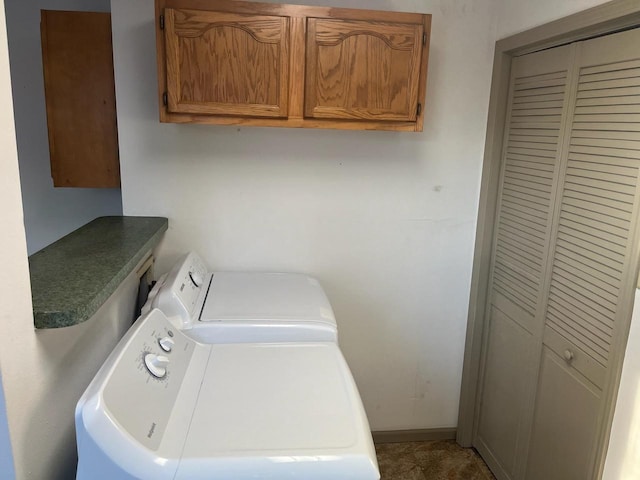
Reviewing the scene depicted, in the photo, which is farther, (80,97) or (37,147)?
(37,147)

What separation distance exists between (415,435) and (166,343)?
5.38 ft

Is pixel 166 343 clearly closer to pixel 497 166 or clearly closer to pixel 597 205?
pixel 597 205

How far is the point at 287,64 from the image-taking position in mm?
1756

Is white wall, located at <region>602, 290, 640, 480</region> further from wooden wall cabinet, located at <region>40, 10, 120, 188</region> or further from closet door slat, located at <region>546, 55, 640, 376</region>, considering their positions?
wooden wall cabinet, located at <region>40, 10, 120, 188</region>

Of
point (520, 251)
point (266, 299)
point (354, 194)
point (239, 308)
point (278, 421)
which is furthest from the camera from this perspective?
point (354, 194)

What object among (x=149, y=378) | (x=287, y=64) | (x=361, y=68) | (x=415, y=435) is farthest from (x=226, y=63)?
(x=415, y=435)

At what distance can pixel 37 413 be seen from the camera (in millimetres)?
1039

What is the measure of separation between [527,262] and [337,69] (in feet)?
3.59

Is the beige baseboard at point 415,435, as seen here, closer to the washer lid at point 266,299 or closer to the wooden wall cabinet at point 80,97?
the washer lid at point 266,299

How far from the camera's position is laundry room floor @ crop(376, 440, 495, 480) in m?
2.27

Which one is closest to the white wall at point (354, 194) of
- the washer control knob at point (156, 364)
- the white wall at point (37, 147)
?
the white wall at point (37, 147)

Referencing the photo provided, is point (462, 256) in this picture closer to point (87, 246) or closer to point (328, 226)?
point (328, 226)

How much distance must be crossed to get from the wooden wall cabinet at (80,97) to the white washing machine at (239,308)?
0.56 metres

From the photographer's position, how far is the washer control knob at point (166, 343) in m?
1.36
